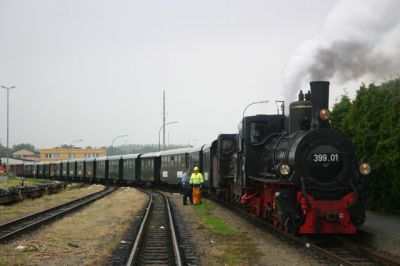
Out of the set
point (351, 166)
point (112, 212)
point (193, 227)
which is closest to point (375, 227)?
point (351, 166)

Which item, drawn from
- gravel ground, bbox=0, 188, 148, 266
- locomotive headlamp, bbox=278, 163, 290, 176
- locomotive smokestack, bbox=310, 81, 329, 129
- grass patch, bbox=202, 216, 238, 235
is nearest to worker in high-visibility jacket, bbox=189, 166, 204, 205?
gravel ground, bbox=0, 188, 148, 266

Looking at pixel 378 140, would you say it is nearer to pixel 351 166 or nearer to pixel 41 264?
pixel 351 166

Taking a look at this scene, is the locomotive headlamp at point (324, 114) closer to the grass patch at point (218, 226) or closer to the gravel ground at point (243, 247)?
the gravel ground at point (243, 247)

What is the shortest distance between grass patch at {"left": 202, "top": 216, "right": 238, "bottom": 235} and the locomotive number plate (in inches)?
132

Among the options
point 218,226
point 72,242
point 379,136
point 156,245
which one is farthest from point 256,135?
point 72,242

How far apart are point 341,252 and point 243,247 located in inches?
78.7

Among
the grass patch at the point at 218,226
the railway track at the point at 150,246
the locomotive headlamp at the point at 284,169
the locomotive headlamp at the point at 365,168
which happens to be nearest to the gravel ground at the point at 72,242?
the railway track at the point at 150,246

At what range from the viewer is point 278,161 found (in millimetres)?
13117

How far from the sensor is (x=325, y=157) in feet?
38.7

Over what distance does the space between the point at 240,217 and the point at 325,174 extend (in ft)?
20.4

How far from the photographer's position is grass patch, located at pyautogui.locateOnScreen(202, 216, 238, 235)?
1414 centimetres

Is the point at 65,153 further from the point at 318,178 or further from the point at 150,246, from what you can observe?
the point at 318,178

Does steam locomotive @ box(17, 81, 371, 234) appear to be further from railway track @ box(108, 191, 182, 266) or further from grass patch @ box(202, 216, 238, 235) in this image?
railway track @ box(108, 191, 182, 266)

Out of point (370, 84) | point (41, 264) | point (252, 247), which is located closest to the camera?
point (41, 264)
